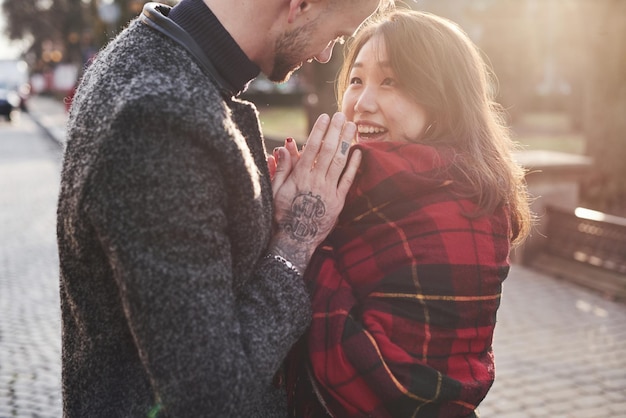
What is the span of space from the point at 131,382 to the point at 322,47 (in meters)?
0.84

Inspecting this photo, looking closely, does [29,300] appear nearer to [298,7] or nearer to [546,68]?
[298,7]

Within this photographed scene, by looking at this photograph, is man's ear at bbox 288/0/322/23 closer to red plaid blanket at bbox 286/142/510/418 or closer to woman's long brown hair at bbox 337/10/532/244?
red plaid blanket at bbox 286/142/510/418

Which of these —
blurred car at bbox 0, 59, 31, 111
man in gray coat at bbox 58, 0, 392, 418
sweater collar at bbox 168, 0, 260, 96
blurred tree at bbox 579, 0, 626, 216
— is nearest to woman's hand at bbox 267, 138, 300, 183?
man in gray coat at bbox 58, 0, 392, 418

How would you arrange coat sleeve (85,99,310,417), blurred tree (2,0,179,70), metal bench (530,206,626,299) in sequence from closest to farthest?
1. coat sleeve (85,99,310,417)
2. metal bench (530,206,626,299)
3. blurred tree (2,0,179,70)

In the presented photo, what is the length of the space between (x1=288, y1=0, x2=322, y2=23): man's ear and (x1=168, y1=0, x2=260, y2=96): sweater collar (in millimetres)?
136

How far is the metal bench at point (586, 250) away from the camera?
7039 mm

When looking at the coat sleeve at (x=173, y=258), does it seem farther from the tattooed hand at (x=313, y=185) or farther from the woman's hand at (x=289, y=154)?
the woman's hand at (x=289, y=154)

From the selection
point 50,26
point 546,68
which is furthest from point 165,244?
point 50,26

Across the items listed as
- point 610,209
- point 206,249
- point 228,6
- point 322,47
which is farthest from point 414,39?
point 610,209

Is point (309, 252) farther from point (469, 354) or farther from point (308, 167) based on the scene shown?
point (469, 354)

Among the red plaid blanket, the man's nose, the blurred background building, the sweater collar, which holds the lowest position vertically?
the blurred background building

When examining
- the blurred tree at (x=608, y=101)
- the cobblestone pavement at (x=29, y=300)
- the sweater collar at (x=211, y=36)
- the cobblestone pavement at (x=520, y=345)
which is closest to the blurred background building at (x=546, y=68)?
the blurred tree at (x=608, y=101)

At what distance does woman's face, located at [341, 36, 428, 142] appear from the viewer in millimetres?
2010

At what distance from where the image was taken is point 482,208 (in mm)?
1771
